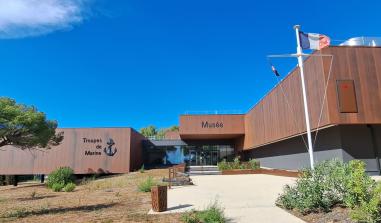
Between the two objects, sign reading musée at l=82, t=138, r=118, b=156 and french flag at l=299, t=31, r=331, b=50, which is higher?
french flag at l=299, t=31, r=331, b=50

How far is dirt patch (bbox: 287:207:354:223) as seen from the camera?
293 inches

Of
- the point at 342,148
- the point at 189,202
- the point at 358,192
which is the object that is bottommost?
the point at 189,202

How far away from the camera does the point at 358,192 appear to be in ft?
23.3

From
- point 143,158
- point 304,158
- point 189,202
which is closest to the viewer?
point 189,202

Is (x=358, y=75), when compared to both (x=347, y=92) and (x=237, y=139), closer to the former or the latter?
(x=347, y=92)

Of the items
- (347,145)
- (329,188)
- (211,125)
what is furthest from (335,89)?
(211,125)

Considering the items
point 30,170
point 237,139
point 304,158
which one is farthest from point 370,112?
point 30,170

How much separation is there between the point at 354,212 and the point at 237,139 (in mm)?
36154

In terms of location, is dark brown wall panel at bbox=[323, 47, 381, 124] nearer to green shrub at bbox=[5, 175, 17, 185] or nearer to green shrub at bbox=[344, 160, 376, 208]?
green shrub at bbox=[344, 160, 376, 208]

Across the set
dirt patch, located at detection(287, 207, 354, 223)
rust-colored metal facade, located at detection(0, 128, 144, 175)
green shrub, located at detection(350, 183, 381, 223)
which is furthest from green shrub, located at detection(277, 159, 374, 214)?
rust-colored metal facade, located at detection(0, 128, 144, 175)

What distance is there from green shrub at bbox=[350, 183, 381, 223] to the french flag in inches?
354

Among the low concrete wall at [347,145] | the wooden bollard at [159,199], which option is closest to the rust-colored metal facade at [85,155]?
the low concrete wall at [347,145]

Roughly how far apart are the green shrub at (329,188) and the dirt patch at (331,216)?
0.21 m

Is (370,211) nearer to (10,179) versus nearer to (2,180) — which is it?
(10,179)
